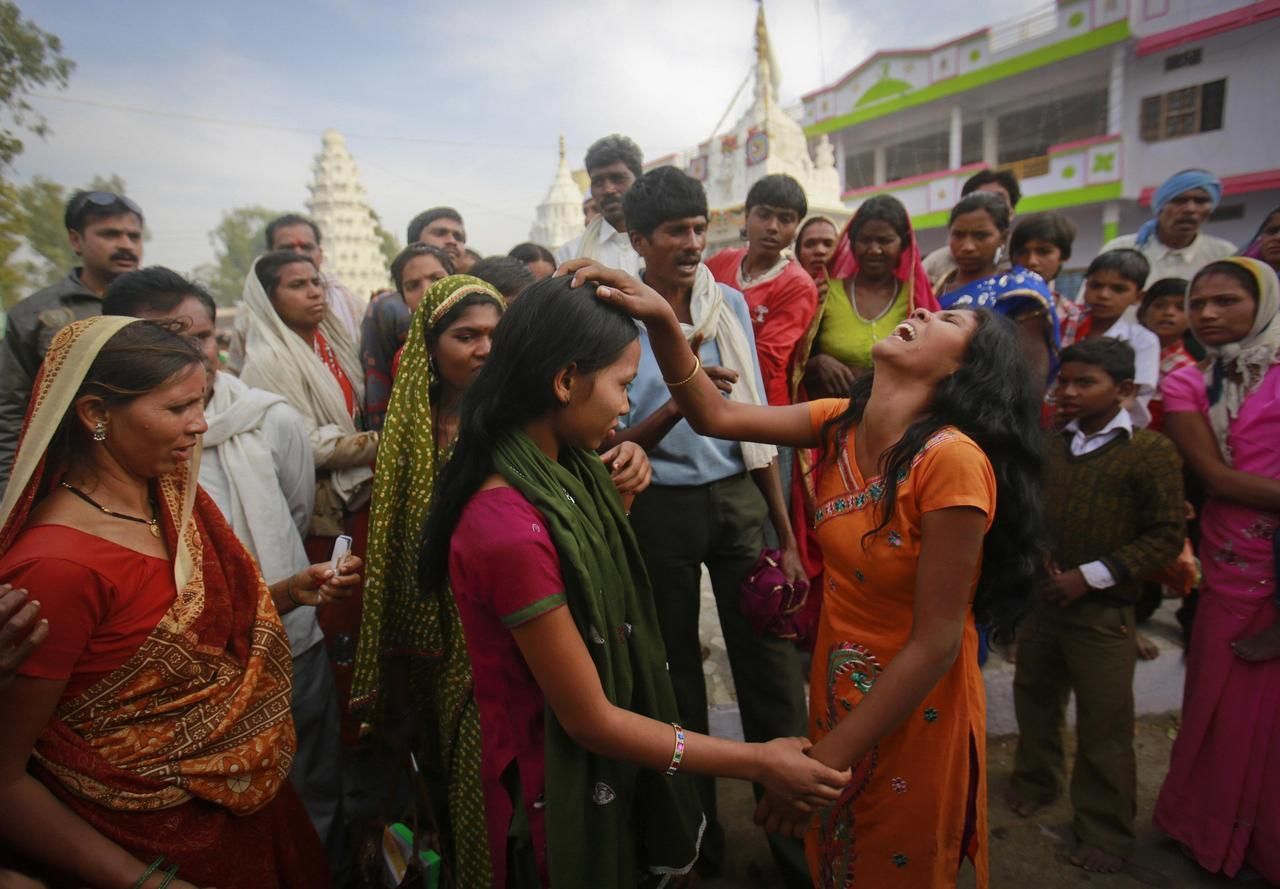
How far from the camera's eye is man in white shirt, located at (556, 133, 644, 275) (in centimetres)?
410

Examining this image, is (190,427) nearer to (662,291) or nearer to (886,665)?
(662,291)

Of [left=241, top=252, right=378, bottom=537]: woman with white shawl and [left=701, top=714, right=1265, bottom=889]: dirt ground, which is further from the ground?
[left=241, top=252, right=378, bottom=537]: woman with white shawl

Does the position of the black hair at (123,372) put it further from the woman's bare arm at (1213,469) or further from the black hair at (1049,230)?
the black hair at (1049,230)

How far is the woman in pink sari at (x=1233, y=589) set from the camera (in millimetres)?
2383

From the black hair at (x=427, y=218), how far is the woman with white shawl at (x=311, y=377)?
5.03ft

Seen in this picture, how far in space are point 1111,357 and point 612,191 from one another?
115 inches

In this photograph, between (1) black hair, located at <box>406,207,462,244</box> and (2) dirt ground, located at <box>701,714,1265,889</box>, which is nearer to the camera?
(2) dirt ground, located at <box>701,714,1265,889</box>

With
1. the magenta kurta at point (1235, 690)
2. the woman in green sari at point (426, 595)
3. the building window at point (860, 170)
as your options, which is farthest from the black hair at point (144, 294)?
the building window at point (860, 170)

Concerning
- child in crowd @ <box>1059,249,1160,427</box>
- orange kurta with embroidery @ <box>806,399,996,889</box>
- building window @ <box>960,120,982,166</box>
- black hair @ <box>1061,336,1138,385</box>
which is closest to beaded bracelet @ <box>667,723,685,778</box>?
orange kurta with embroidery @ <box>806,399,996,889</box>

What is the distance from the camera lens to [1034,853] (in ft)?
8.66

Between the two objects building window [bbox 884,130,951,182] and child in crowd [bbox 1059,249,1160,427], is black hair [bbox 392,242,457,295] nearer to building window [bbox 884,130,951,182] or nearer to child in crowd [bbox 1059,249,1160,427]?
child in crowd [bbox 1059,249,1160,427]

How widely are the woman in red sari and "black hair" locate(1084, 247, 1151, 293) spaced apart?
4.30 metres

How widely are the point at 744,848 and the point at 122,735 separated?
228 cm

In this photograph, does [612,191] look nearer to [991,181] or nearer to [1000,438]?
[991,181]
